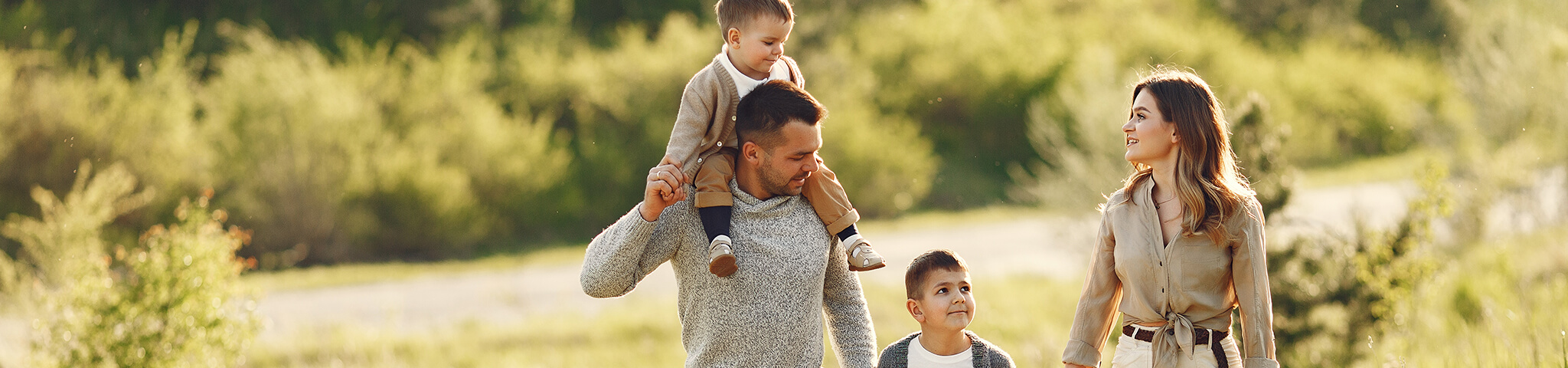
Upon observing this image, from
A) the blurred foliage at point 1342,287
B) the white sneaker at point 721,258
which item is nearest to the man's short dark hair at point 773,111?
the white sneaker at point 721,258

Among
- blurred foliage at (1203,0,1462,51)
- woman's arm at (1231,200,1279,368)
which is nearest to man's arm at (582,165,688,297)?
woman's arm at (1231,200,1279,368)

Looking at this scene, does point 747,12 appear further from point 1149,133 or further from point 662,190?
point 1149,133

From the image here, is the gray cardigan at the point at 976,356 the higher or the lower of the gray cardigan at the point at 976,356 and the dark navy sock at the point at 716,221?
the lower

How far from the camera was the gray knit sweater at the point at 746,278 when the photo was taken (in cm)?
250

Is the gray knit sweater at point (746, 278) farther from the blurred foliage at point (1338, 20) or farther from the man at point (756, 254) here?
the blurred foliage at point (1338, 20)

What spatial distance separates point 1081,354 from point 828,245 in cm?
69

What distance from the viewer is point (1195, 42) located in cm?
2519

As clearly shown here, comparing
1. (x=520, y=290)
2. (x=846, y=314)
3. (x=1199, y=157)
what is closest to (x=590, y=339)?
(x=520, y=290)

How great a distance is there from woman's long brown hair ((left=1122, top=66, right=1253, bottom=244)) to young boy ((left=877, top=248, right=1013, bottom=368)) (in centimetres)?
54

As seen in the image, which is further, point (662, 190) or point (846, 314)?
point (846, 314)

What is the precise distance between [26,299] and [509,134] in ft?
31.9

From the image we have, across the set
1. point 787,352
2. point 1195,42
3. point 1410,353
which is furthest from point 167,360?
point 1195,42

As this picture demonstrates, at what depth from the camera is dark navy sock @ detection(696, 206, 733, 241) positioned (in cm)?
245

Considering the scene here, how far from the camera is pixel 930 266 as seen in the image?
259cm
